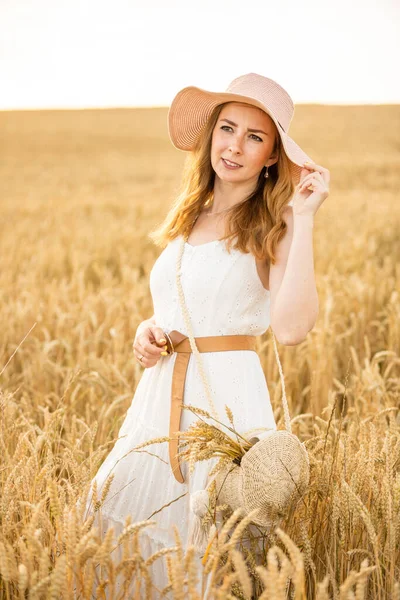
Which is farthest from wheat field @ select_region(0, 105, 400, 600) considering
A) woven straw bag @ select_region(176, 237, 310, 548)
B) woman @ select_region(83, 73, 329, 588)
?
woman @ select_region(83, 73, 329, 588)

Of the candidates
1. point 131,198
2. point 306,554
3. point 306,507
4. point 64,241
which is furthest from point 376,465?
point 131,198

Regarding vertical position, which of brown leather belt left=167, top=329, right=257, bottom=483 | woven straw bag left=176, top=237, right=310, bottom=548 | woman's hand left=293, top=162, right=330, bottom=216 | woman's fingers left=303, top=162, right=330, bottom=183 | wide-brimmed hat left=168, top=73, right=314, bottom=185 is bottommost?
woven straw bag left=176, top=237, right=310, bottom=548

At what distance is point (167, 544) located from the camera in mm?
1968

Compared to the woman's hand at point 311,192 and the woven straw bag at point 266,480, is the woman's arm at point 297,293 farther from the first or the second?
the woven straw bag at point 266,480

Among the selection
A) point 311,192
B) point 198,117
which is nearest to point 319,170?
point 311,192

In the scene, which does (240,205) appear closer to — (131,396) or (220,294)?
(220,294)

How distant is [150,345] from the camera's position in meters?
2.07

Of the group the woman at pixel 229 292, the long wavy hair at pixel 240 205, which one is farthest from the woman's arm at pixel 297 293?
the long wavy hair at pixel 240 205

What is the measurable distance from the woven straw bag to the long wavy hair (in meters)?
0.62

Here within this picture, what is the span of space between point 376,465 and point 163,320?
2.66ft

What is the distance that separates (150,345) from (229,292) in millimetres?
287

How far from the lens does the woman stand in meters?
1.97

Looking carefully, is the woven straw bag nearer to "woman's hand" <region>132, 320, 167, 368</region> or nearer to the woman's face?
"woman's hand" <region>132, 320, 167, 368</region>

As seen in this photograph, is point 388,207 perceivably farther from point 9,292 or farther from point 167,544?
point 167,544
